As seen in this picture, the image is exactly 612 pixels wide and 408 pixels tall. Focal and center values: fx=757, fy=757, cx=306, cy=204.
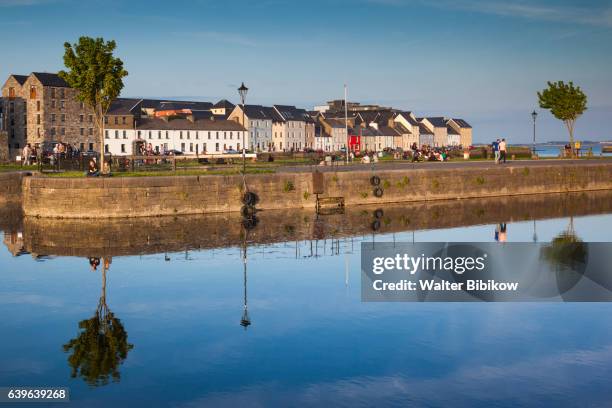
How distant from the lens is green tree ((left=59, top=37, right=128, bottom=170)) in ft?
160

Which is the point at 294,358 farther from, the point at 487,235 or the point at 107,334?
the point at 487,235

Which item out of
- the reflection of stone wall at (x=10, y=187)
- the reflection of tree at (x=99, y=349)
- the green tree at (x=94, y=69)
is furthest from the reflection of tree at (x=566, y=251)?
the reflection of stone wall at (x=10, y=187)

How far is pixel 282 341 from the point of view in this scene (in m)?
20.1

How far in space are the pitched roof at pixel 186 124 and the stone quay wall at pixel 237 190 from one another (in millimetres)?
76805

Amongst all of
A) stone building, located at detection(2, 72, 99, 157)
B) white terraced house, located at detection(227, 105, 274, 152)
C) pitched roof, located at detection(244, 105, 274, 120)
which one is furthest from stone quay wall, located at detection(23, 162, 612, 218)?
pitched roof, located at detection(244, 105, 274, 120)

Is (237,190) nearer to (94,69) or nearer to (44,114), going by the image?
(94,69)

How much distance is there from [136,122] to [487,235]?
104 meters

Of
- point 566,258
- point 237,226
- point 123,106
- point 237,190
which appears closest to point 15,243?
point 237,226

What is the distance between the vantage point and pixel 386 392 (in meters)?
16.2

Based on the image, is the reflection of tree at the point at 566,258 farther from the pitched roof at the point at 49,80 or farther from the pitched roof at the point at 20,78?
the pitched roof at the point at 20,78

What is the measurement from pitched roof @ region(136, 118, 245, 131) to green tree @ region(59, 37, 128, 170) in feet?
274

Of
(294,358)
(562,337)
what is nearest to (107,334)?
(294,358)

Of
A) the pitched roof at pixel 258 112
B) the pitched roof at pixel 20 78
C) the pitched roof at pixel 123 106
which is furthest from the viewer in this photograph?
the pitched roof at pixel 258 112

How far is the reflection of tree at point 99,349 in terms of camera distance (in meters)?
17.8
